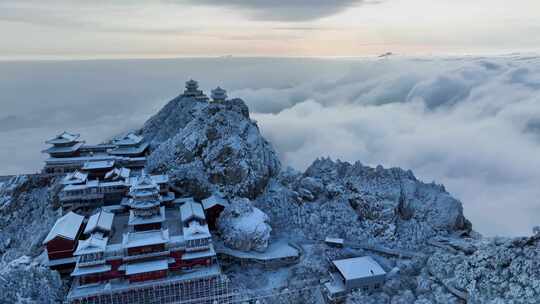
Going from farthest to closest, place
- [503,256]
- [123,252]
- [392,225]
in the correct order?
[392,225] < [123,252] < [503,256]

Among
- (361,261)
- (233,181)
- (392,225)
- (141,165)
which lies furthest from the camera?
(141,165)

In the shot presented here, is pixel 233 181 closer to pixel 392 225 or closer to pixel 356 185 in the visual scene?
pixel 356 185

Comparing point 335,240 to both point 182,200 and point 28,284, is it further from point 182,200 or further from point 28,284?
point 28,284

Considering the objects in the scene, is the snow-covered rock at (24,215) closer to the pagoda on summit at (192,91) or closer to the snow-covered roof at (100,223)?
the snow-covered roof at (100,223)

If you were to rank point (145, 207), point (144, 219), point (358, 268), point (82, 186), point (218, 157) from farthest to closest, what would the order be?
1. point (218, 157)
2. point (82, 186)
3. point (144, 219)
4. point (145, 207)
5. point (358, 268)

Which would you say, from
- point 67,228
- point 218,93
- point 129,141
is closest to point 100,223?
point 67,228

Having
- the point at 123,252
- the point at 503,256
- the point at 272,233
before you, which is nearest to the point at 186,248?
the point at 123,252
